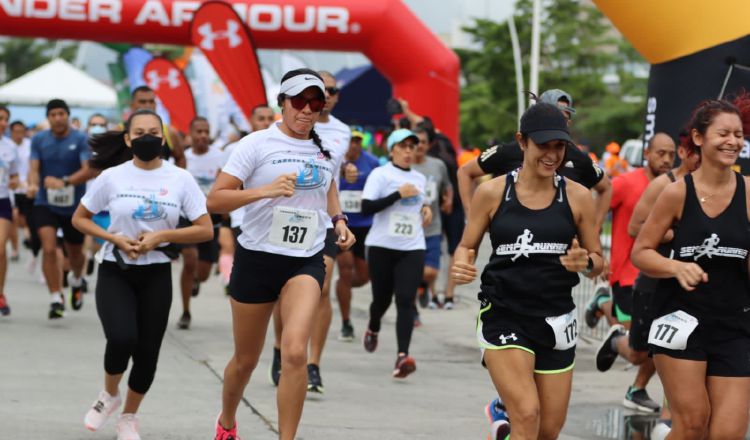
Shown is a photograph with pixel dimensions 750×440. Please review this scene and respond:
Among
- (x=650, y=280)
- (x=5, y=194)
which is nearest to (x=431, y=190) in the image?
(x=5, y=194)

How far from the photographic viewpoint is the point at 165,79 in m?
21.8

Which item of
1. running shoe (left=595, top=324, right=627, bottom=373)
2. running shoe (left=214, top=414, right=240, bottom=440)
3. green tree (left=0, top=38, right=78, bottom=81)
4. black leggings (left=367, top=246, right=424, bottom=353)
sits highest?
green tree (left=0, top=38, right=78, bottom=81)

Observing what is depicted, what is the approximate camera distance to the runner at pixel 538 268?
17.3ft

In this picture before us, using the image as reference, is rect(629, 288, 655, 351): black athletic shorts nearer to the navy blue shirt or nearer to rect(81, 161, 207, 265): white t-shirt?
rect(81, 161, 207, 265): white t-shirt

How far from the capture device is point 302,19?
59.4ft

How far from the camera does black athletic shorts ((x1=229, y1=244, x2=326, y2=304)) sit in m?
6.36

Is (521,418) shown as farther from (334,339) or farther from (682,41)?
(334,339)

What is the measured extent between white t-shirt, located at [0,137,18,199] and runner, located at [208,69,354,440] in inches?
244

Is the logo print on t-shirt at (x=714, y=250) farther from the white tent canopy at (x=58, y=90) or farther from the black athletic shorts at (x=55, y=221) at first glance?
the white tent canopy at (x=58, y=90)

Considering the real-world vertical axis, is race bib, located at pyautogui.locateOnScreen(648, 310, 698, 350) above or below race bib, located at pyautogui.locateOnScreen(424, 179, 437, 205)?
below

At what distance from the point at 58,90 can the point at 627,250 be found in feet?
109

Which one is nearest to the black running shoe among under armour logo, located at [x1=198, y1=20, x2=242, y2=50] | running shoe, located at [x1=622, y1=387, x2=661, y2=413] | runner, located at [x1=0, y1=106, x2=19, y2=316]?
runner, located at [x1=0, y1=106, x2=19, y2=316]

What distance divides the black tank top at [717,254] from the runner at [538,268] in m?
0.44

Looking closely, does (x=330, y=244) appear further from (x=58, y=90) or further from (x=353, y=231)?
(x=58, y=90)
